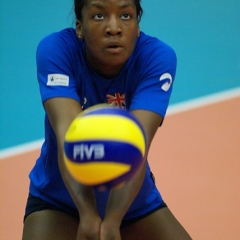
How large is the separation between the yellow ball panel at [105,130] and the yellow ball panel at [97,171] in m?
0.06

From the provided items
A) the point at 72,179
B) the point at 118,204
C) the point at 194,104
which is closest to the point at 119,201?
the point at 118,204

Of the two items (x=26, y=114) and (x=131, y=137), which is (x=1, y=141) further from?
(x=131, y=137)

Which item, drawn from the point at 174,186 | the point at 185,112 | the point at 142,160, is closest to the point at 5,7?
the point at 185,112

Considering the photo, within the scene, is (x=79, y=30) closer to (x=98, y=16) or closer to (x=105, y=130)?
(x=98, y=16)

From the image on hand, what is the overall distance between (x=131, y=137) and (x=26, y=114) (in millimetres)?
2267

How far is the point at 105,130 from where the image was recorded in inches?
51.9

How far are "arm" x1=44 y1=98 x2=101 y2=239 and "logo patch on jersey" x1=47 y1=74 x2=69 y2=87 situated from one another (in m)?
0.06

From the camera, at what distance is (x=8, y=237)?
2662 millimetres

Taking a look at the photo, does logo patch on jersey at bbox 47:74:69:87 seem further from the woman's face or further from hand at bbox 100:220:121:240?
hand at bbox 100:220:121:240

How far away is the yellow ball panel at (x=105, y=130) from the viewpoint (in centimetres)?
131

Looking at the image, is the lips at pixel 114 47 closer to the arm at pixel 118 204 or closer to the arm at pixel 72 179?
the arm at pixel 72 179

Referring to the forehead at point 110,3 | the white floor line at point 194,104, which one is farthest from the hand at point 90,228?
the white floor line at point 194,104

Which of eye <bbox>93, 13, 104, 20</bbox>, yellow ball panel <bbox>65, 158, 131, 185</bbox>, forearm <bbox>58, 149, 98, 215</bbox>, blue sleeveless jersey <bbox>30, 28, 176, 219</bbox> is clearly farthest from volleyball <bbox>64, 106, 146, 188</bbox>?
eye <bbox>93, 13, 104, 20</bbox>

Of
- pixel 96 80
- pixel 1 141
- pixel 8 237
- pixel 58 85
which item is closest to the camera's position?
pixel 58 85
